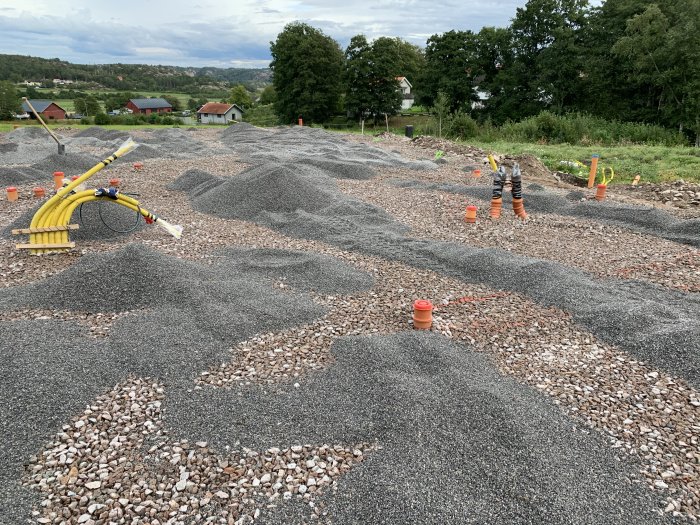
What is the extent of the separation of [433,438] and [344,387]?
3.12 feet

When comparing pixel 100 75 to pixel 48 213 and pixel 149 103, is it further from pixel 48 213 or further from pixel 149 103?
pixel 48 213

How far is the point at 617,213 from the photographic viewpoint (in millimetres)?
9961

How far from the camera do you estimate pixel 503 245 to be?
328 inches

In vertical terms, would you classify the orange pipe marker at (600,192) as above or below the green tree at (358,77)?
below

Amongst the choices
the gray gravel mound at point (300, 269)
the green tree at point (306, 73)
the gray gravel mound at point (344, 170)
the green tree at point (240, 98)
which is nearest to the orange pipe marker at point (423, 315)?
the gray gravel mound at point (300, 269)

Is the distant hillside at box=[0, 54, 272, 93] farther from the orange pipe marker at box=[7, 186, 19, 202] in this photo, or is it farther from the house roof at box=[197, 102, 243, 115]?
the orange pipe marker at box=[7, 186, 19, 202]

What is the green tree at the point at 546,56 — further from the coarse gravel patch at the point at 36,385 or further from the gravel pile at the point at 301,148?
the coarse gravel patch at the point at 36,385

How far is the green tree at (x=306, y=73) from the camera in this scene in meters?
38.8

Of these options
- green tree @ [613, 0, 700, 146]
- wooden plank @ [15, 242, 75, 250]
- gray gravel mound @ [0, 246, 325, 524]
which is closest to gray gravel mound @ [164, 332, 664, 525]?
gray gravel mound @ [0, 246, 325, 524]

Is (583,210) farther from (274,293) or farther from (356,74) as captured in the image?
(356,74)

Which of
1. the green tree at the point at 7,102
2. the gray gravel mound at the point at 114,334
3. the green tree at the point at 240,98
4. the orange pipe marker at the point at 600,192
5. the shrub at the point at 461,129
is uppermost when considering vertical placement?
the green tree at the point at 240,98

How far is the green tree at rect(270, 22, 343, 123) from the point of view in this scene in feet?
127

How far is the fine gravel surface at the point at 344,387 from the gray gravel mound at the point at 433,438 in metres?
0.01

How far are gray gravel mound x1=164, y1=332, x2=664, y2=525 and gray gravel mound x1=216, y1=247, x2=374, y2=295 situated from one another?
1912 mm
